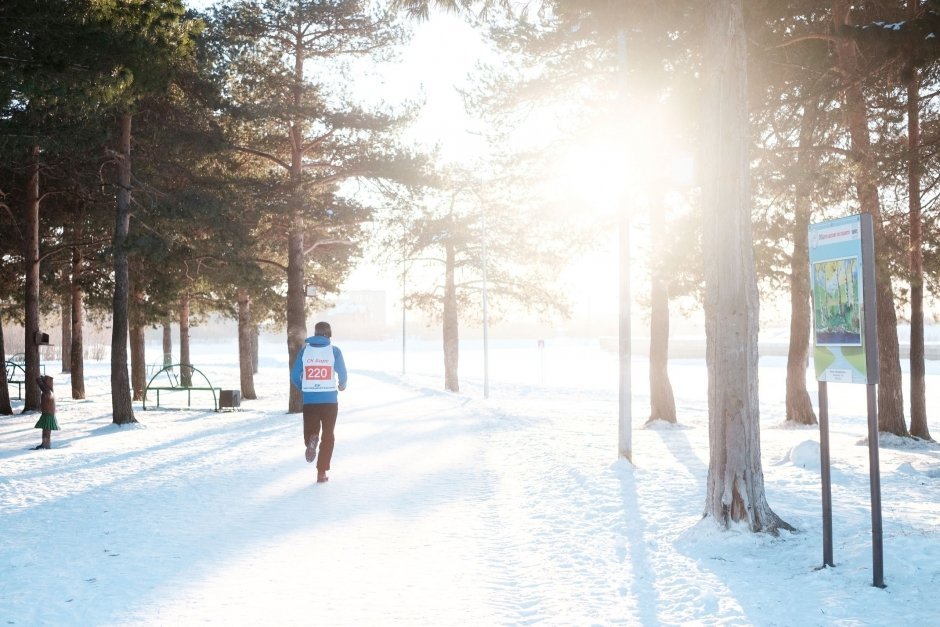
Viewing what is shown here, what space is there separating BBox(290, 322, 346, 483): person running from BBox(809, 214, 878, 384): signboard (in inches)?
226

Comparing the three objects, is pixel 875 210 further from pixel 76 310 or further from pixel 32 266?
pixel 76 310

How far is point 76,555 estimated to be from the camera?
598 cm

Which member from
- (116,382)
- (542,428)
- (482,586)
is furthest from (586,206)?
(482,586)

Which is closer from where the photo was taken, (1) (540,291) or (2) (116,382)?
(2) (116,382)

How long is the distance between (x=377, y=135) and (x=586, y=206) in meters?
5.60

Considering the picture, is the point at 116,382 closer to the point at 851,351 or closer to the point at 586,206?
the point at 586,206

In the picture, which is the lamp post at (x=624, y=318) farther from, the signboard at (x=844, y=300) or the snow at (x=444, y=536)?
the signboard at (x=844, y=300)

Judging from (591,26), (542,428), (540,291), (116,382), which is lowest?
(542,428)

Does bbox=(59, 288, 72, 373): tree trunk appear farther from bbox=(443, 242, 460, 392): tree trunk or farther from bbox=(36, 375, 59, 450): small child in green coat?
bbox=(443, 242, 460, 392): tree trunk

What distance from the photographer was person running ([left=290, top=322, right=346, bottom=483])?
9.40 metres

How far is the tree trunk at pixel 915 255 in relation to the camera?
473 inches

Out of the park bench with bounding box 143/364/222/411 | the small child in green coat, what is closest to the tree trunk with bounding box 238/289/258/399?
the park bench with bounding box 143/364/222/411

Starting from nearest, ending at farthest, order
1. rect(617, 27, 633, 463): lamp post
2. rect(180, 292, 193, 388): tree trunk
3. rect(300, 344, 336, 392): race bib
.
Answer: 1. rect(300, 344, 336, 392): race bib
2. rect(617, 27, 633, 463): lamp post
3. rect(180, 292, 193, 388): tree trunk

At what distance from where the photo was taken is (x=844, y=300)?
209 inches
